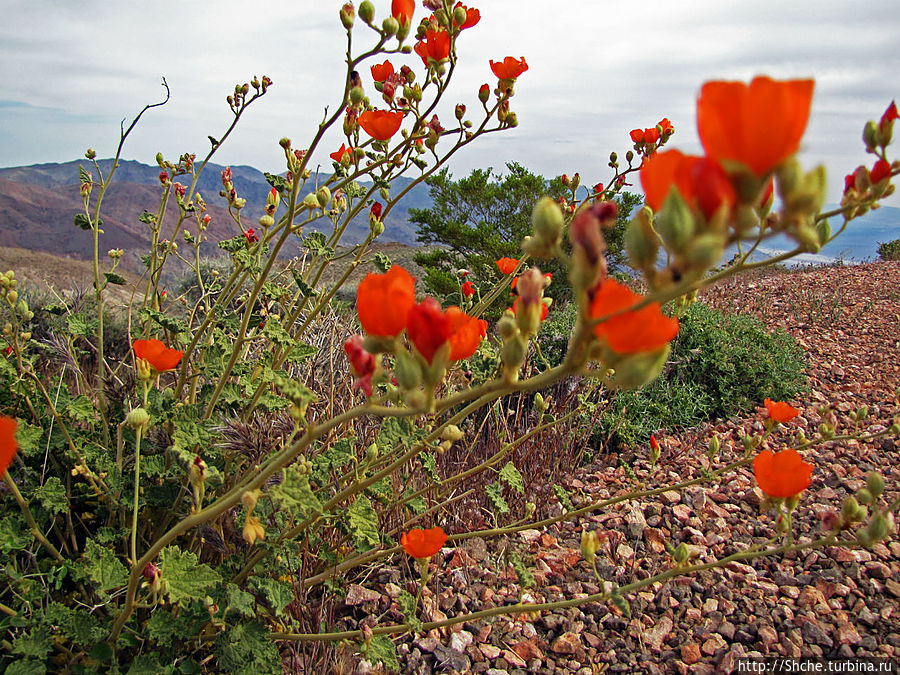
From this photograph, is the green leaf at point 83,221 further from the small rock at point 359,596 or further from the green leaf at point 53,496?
the small rock at point 359,596

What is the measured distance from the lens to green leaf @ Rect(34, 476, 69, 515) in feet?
4.61

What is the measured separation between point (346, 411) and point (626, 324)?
Answer: 114 centimetres

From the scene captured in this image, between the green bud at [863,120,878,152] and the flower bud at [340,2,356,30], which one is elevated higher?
the flower bud at [340,2,356,30]

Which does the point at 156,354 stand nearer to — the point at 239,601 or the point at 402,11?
the point at 239,601

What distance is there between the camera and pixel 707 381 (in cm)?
380

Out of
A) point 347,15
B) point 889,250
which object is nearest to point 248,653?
point 347,15

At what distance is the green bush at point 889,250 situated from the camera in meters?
11.6

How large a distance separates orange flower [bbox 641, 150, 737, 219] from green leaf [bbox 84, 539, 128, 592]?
1.37 metres

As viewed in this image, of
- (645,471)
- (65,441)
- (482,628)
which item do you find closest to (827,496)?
(645,471)

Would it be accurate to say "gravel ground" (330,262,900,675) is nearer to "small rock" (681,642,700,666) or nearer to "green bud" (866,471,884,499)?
"small rock" (681,642,700,666)

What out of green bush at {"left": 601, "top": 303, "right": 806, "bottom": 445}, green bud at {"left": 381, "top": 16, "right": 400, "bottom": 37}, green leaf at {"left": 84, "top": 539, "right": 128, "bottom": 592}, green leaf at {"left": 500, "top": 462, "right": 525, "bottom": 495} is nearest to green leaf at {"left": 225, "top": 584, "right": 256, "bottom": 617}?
green leaf at {"left": 84, "top": 539, "right": 128, "bottom": 592}

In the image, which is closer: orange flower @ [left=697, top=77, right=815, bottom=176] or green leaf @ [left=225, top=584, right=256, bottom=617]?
orange flower @ [left=697, top=77, right=815, bottom=176]

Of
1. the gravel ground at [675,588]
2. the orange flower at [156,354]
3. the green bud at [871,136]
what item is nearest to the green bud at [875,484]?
the gravel ground at [675,588]

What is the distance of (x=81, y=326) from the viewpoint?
1.68m
